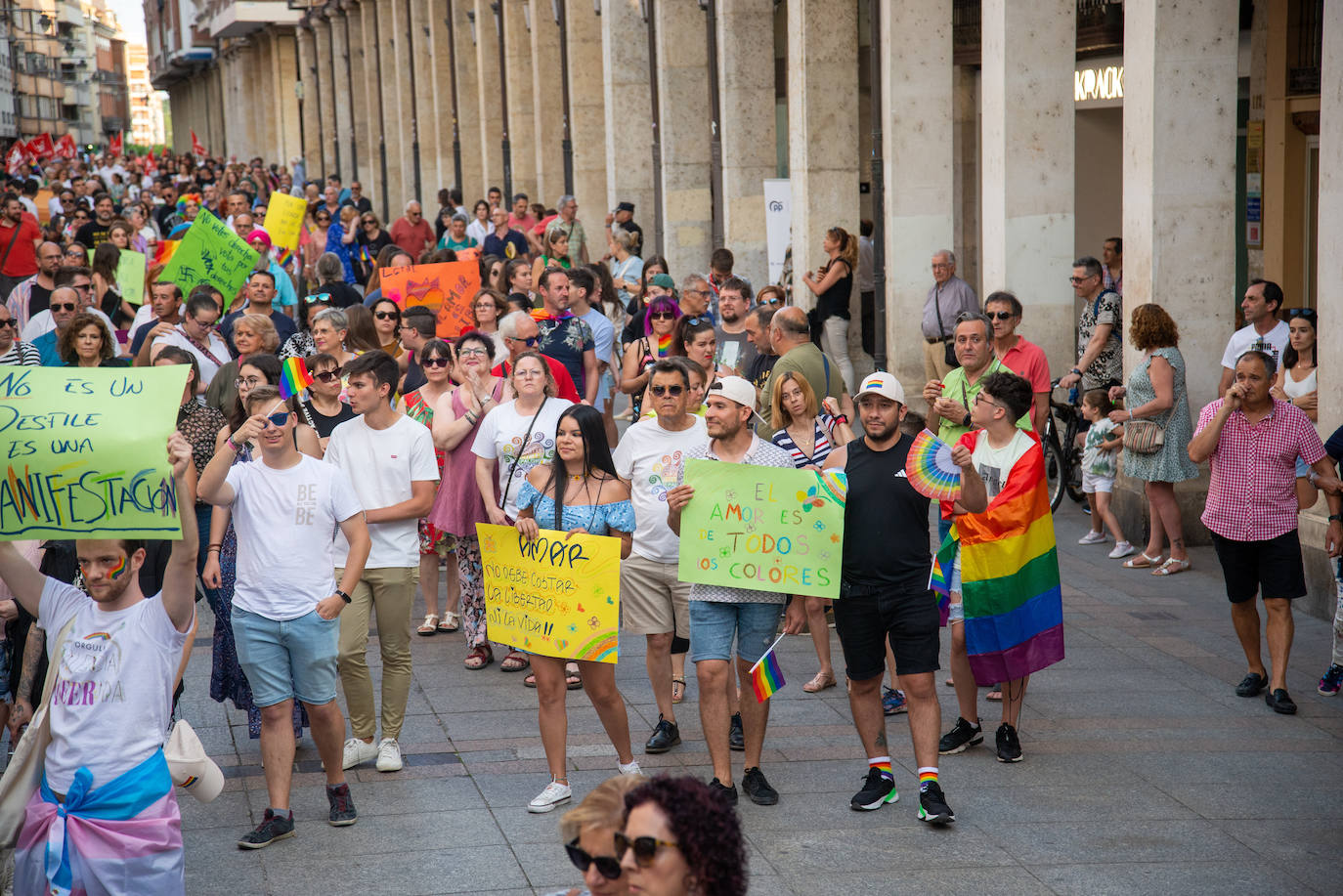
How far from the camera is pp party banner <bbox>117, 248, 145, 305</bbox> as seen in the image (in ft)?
46.5

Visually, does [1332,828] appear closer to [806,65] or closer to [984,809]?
[984,809]

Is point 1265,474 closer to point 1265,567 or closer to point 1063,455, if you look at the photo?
point 1265,567

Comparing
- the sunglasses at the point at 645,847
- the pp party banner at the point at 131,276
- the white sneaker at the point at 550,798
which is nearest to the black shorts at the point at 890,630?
the white sneaker at the point at 550,798

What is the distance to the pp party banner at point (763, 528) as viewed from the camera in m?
6.43

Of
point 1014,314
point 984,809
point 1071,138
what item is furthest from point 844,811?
point 1071,138

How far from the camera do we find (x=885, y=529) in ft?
21.0

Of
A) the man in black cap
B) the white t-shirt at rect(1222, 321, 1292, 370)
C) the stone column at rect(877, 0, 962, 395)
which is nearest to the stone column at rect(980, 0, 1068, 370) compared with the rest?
the stone column at rect(877, 0, 962, 395)

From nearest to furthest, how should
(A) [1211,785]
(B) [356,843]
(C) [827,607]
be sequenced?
(B) [356,843] < (A) [1211,785] < (C) [827,607]

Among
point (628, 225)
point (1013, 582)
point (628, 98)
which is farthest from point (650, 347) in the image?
point (628, 98)

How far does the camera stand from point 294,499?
20.5 feet

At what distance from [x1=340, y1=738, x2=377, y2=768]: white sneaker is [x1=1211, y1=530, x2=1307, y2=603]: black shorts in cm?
417

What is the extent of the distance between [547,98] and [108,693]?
27.7 metres

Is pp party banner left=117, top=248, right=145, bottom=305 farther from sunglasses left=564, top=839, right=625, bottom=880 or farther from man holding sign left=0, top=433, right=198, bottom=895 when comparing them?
sunglasses left=564, top=839, right=625, bottom=880

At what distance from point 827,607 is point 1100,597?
2128mm
